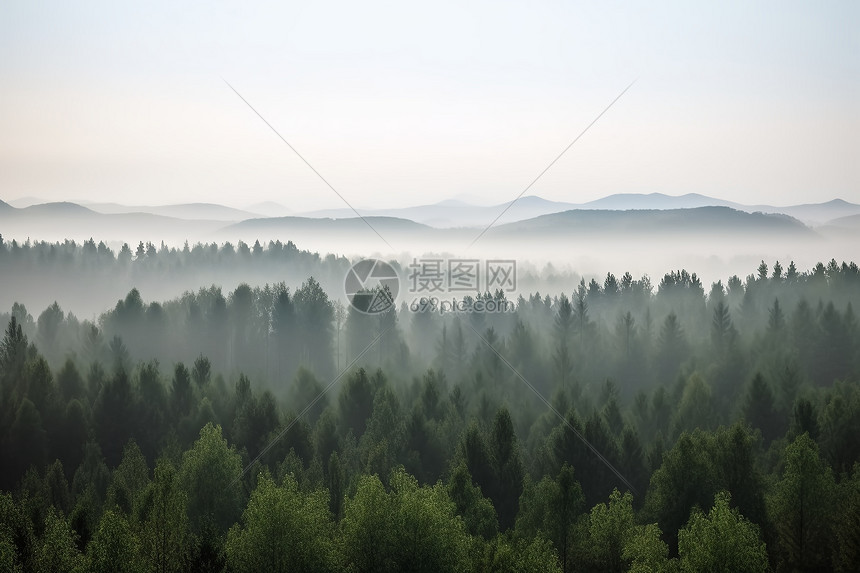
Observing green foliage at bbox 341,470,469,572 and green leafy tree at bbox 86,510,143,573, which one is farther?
green foliage at bbox 341,470,469,572

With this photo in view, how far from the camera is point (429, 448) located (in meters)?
72.1

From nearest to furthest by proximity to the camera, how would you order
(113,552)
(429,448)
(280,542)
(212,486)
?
(113,552) → (280,542) → (212,486) → (429,448)

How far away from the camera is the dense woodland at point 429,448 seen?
137ft

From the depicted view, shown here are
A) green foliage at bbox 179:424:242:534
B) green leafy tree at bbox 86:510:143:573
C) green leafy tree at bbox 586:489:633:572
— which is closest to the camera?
green leafy tree at bbox 86:510:143:573

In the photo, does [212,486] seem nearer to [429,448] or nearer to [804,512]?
[429,448]

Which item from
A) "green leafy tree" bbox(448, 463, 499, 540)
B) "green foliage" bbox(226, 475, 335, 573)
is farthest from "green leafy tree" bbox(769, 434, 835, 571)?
"green foliage" bbox(226, 475, 335, 573)

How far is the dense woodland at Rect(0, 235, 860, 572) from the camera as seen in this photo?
41781 mm

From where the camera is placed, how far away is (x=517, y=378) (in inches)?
4444

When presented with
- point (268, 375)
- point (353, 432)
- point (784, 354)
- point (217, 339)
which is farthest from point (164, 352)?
point (784, 354)

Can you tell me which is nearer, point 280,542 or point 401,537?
point 280,542

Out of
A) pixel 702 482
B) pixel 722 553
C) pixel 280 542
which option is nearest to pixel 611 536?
pixel 722 553

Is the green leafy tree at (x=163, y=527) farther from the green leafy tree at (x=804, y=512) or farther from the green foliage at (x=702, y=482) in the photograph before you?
the green leafy tree at (x=804, y=512)

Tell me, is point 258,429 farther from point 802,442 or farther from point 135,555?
point 802,442

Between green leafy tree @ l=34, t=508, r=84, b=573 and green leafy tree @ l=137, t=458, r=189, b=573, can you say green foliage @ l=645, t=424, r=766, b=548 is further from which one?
green leafy tree @ l=34, t=508, r=84, b=573
